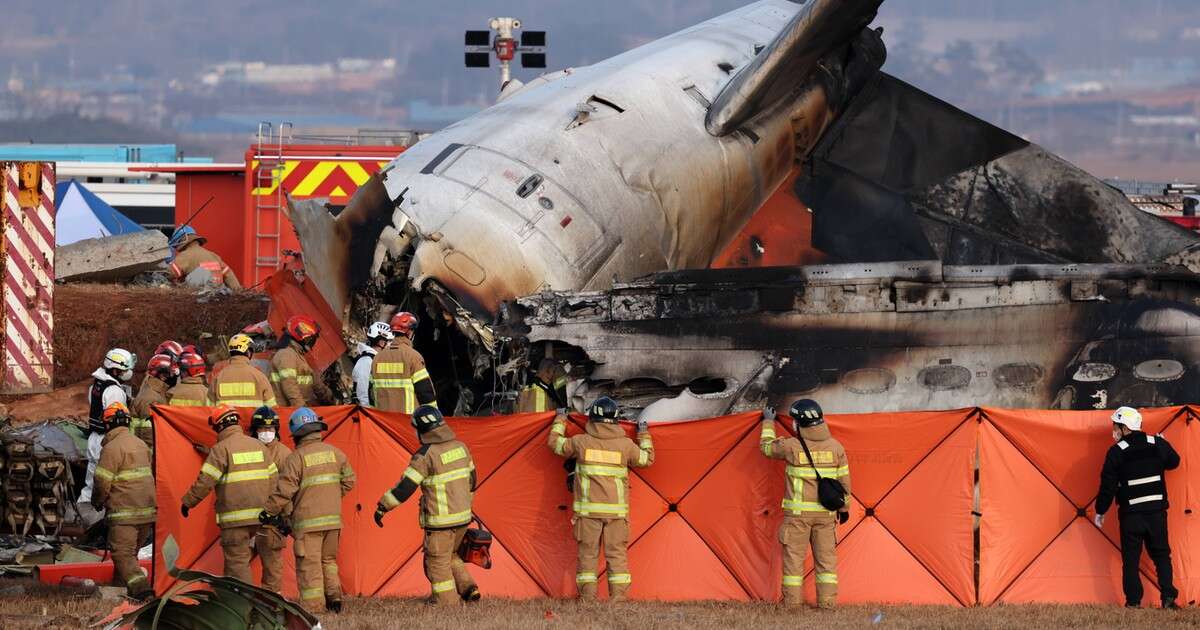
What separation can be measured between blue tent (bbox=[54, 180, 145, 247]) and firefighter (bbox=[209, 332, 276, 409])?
20.8 m

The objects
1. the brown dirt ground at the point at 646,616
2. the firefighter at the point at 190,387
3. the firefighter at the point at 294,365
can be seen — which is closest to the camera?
the brown dirt ground at the point at 646,616

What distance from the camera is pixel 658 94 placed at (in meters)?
19.1

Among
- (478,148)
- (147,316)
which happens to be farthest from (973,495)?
(147,316)

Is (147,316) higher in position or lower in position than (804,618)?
higher

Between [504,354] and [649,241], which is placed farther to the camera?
[649,241]

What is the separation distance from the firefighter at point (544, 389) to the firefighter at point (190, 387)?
3127 mm

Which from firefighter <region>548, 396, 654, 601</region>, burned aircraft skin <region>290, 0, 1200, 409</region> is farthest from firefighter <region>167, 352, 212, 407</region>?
firefighter <region>548, 396, 654, 601</region>

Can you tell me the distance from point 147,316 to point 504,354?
27.2 feet

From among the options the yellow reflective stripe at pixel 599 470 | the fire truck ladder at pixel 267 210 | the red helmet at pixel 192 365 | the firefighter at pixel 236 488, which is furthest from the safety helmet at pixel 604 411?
the fire truck ladder at pixel 267 210

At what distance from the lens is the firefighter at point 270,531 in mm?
12508

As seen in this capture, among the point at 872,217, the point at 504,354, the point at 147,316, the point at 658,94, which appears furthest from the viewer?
the point at 147,316

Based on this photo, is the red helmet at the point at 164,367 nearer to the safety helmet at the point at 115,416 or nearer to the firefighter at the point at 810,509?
the safety helmet at the point at 115,416

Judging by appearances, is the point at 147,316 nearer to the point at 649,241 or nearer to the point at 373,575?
the point at 649,241

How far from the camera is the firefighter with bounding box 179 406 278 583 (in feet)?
40.7
